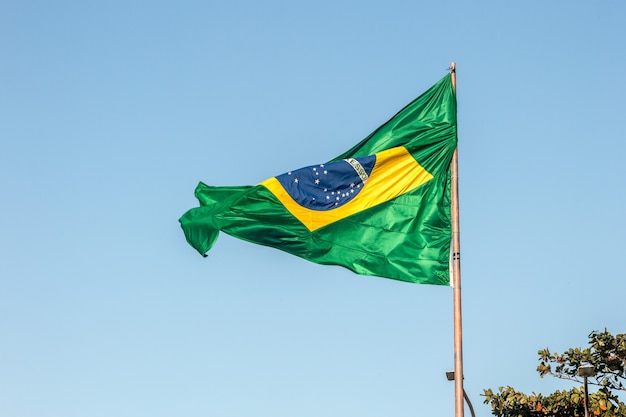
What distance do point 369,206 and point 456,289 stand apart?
2.60 meters

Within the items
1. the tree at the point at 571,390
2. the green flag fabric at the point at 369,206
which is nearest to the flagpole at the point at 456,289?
the green flag fabric at the point at 369,206

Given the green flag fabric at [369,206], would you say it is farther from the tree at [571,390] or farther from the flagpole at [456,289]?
the tree at [571,390]

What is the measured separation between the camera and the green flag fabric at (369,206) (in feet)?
62.8

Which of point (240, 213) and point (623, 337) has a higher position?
point (623, 337)

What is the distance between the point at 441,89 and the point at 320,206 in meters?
2.90

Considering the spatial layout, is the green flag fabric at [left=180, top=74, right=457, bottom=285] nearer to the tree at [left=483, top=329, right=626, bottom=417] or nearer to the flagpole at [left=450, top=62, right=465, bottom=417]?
the flagpole at [left=450, top=62, right=465, bottom=417]

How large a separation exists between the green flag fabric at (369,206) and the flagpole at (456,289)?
61cm

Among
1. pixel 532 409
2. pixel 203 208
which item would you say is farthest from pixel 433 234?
pixel 532 409

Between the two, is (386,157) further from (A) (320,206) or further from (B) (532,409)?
(B) (532,409)

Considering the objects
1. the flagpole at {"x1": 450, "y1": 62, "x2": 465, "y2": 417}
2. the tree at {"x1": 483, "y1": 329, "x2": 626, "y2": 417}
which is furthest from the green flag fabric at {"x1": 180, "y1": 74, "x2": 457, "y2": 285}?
the tree at {"x1": 483, "y1": 329, "x2": 626, "y2": 417}

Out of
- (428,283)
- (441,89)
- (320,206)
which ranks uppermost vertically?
(441,89)

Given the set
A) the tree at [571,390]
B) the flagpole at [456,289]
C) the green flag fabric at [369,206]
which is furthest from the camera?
the tree at [571,390]

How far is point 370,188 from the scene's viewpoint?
19781mm

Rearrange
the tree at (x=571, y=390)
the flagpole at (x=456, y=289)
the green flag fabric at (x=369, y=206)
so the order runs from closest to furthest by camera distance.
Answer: the flagpole at (x=456, y=289)
the green flag fabric at (x=369, y=206)
the tree at (x=571, y=390)
